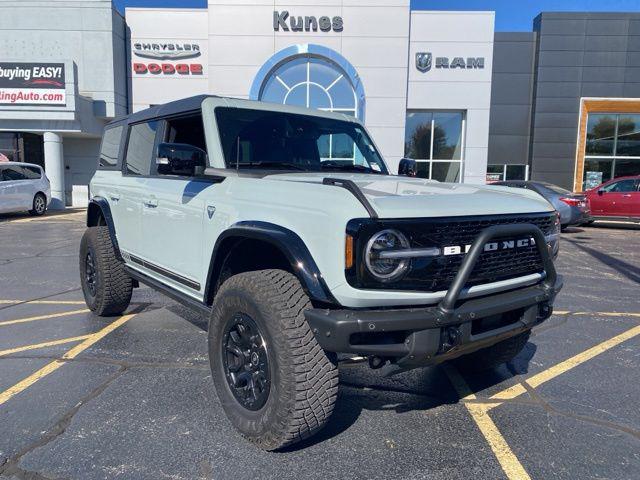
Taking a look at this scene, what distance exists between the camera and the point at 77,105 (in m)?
19.0

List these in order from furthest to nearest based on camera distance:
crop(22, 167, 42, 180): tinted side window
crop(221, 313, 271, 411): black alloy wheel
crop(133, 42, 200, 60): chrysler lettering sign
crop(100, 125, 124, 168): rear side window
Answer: crop(133, 42, 200, 60): chrysler lettering sign, crop(22, 167, 42, 180): tinted side window, crop(100, 125, 124, 168): rear side window, crop(221, 313, 271, 411): black alloy wheel

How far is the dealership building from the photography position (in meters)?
18.9

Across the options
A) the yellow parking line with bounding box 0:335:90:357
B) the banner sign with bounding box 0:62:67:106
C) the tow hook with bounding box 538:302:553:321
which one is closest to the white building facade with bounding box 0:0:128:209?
the banner sign with bounding box 0:62:67:106

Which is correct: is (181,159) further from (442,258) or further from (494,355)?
(494,355)

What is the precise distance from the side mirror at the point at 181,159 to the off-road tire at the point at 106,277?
193 centimetres

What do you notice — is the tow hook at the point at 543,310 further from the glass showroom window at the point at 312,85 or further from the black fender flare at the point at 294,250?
the glass showroom window at the point at 312,85

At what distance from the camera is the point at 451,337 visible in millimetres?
2422

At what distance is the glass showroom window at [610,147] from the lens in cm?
2261

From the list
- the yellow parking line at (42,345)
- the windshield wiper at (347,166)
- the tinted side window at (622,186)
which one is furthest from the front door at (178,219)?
the tinted side window at (622,186)

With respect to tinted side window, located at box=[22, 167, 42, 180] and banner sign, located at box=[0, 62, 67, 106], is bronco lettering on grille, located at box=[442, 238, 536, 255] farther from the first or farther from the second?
banner sign, located at box=[0, 62, 67, 106]

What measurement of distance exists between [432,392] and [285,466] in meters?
1.38

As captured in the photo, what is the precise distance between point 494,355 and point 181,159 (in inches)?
106

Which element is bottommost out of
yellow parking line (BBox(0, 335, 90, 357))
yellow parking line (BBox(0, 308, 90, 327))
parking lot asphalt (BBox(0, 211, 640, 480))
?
yellow parking line (BBox(0, 308, 90, 327))

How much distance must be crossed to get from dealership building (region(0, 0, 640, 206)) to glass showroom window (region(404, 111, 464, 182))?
0.14 ft
